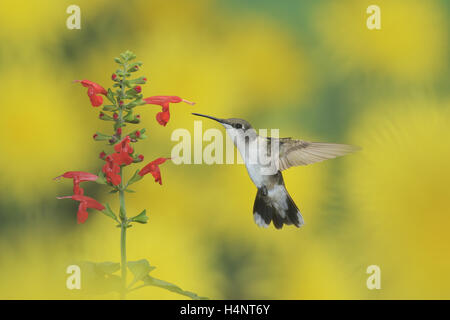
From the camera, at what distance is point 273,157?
1.36 meters

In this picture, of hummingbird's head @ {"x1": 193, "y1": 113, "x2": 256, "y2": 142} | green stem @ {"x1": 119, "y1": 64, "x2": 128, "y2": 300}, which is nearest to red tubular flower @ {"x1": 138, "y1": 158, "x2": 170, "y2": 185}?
green stem @ {"x1": 119, "y1": 64, "x2": 128, "y2": 300}

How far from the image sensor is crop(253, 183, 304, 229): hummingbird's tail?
1.42 meters

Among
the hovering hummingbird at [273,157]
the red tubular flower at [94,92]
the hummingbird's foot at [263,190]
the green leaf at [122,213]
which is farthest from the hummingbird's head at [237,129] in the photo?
the green leaf at [122,213]

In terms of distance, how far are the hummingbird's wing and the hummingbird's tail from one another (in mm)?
85

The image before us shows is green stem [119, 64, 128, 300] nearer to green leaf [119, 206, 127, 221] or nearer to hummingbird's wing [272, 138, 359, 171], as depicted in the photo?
green leaf [119, 206, 127, 221]

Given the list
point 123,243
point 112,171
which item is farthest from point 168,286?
point 112,171

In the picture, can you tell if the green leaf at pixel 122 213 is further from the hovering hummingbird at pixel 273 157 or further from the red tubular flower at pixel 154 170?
the hovering hummingbird at pixel 273 157

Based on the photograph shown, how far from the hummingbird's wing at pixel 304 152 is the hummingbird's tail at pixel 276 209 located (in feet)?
0.28

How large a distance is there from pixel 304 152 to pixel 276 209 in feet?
0.58

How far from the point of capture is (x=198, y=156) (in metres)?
1.59

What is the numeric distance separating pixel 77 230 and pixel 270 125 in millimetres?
568

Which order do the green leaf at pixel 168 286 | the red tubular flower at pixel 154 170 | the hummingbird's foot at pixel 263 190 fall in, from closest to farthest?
the green leaf at pixel 168 286 → the red tubular flower at pixel 154 170 → the hummingbird's foot at pixel 263 190

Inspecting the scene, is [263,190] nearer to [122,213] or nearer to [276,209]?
[276,209]

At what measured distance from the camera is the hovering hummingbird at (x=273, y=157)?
1.29 meters
